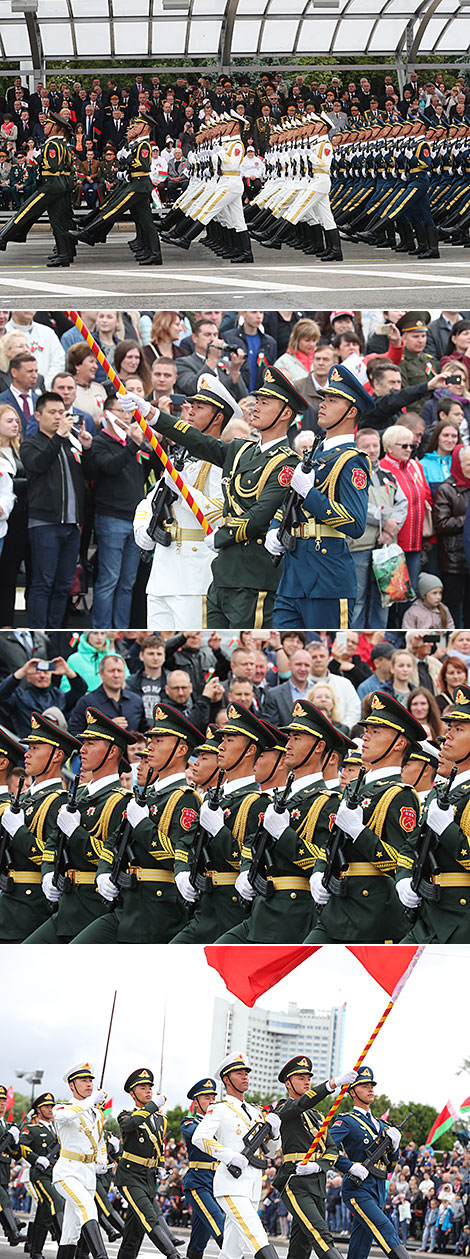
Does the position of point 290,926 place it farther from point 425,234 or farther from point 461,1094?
point 425,234

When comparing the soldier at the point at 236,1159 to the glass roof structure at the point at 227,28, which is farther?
the glass roof structure at the point at 227,28

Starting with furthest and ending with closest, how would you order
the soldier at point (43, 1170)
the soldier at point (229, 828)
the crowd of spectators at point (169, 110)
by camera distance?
the crowd of spectators at point (169, 110) < the soldier at point (43, 1170) < the soldier at point (229, 828)

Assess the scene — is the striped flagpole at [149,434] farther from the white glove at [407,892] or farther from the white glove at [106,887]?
the white glove at [407,892]

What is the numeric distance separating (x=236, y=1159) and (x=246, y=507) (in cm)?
363

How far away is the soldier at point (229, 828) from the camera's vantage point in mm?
8930

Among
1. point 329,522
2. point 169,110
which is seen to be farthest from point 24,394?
point 169,110

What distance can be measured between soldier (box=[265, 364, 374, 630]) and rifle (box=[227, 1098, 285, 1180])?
2821mm

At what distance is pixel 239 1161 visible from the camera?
30.3ft

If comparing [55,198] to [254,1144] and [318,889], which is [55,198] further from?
[254,1144]

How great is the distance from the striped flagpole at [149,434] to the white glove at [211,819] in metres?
1.70

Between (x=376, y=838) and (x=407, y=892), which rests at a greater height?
(x=376, y=838)

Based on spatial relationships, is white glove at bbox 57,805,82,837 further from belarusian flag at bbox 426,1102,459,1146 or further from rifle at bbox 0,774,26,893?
belarusian flag at bbox 426,1102,459,1146

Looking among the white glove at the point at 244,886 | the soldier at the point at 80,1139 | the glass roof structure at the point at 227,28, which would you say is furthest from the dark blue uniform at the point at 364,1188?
the glass roof structure at the point at 227,28

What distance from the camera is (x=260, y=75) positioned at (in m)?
27.8
